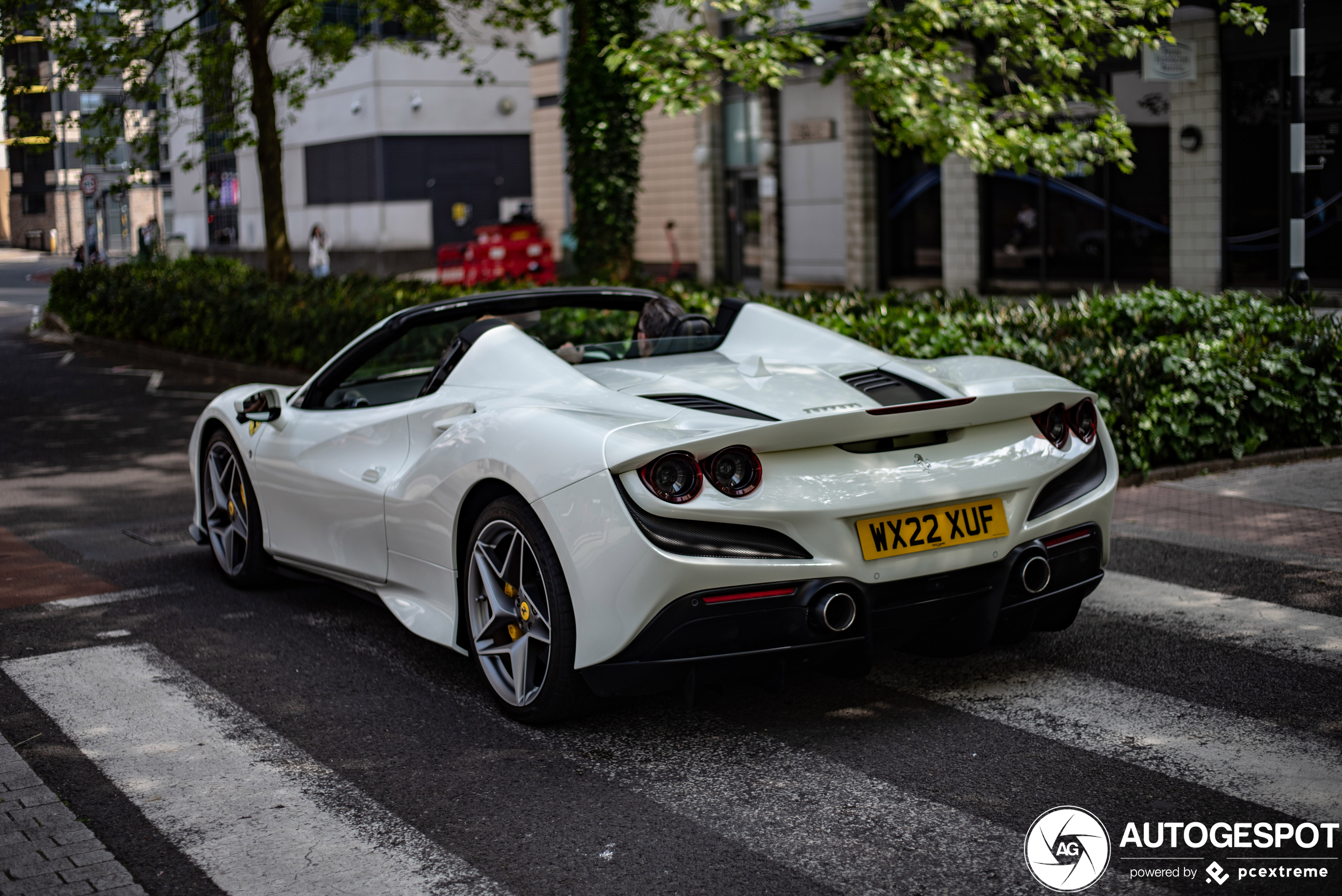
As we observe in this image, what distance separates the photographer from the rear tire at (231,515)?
6504 mm

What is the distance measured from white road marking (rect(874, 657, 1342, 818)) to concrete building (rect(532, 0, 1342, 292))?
1271cm

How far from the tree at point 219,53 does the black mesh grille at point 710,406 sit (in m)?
13.6

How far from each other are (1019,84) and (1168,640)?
778 centimetres

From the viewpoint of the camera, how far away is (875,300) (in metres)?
11.0

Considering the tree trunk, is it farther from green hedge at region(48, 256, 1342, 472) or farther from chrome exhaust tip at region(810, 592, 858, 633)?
chrome exhaust tip at region(810, 592, 858, 633)

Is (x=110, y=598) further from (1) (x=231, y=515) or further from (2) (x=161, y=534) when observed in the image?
(2) (x=161, y=534)

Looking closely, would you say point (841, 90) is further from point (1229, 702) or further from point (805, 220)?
point (1229, 702)

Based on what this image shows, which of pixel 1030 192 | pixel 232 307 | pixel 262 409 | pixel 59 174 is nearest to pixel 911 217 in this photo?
pixel 1030 192

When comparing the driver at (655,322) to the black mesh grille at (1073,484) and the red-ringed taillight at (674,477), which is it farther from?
the black mesh grille at (1073,484)

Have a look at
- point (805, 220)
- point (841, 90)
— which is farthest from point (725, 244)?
point (841, 90)

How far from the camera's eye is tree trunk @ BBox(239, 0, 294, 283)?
17.2 metres

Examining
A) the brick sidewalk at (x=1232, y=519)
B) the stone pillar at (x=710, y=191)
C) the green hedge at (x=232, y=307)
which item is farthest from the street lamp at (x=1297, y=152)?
the stone pillar at (x=710, y=191)

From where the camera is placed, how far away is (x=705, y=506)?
13.5 feet

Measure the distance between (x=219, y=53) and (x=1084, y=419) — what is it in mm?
16849
